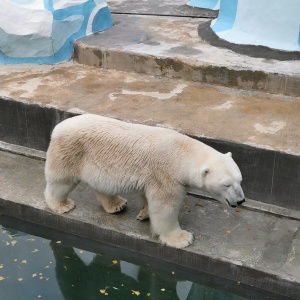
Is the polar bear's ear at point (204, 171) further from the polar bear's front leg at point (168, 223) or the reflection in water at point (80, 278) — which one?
the reflection in water at point (80, 278)

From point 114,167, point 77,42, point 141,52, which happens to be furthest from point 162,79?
point 114,167

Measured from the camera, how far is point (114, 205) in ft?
17.0

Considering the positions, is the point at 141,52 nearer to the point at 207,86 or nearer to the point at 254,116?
the point at 207,86

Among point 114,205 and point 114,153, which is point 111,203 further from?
Answer: point 114,153

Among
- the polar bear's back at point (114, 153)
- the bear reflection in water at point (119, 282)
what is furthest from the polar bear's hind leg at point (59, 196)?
the bear reflection in water at point (119, 282)

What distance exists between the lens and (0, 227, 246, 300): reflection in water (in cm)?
463

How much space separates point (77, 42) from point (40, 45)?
1.71 ft

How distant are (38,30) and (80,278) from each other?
395cm

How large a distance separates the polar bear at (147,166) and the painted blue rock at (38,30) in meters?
3.09

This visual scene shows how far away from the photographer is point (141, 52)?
23.4 feet

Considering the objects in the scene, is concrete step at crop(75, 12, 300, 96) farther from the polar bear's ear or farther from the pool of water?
the pool of water

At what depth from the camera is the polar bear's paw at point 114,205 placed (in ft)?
16.9

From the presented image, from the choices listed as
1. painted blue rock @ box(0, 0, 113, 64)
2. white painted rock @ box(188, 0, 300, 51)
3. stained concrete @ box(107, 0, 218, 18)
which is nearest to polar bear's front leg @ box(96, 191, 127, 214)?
painted blue rock @ box(0, 0, 113, 64)

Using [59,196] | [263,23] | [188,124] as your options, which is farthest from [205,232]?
[263,23]
